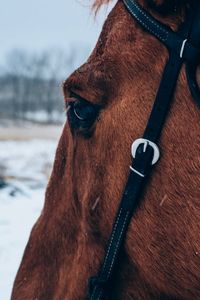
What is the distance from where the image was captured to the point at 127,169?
1.59 metres

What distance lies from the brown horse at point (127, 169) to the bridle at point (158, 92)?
0.03 meters

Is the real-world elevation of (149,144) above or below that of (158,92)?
below

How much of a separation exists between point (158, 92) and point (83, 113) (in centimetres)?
29

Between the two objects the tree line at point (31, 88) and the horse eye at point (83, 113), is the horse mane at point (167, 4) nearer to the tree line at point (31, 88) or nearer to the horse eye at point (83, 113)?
the horse eye at point (83, 113)

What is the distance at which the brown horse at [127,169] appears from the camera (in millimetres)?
1453

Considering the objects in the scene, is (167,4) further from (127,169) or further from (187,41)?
(127,169)

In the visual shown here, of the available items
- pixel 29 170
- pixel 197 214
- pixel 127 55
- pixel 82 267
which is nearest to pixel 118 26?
→ pixel 127 55

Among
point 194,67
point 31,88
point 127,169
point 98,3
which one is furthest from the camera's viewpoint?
point 31,88

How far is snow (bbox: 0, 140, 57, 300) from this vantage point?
18.6ft

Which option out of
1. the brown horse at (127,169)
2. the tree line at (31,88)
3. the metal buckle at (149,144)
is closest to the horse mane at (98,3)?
the brown horse at (127,169)

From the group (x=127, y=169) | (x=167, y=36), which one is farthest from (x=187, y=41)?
(x=127, y=169)

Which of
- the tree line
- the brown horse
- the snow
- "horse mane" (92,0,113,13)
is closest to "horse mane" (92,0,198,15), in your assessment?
the brown horse

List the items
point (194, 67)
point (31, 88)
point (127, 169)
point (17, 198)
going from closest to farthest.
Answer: point (194, 67) → point (127, 169) → point (17, 198) → point (31, 88)

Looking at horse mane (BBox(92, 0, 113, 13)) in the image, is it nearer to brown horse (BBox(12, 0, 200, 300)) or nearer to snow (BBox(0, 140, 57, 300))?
brown horse (BBox(12, 0, 200, 300))
